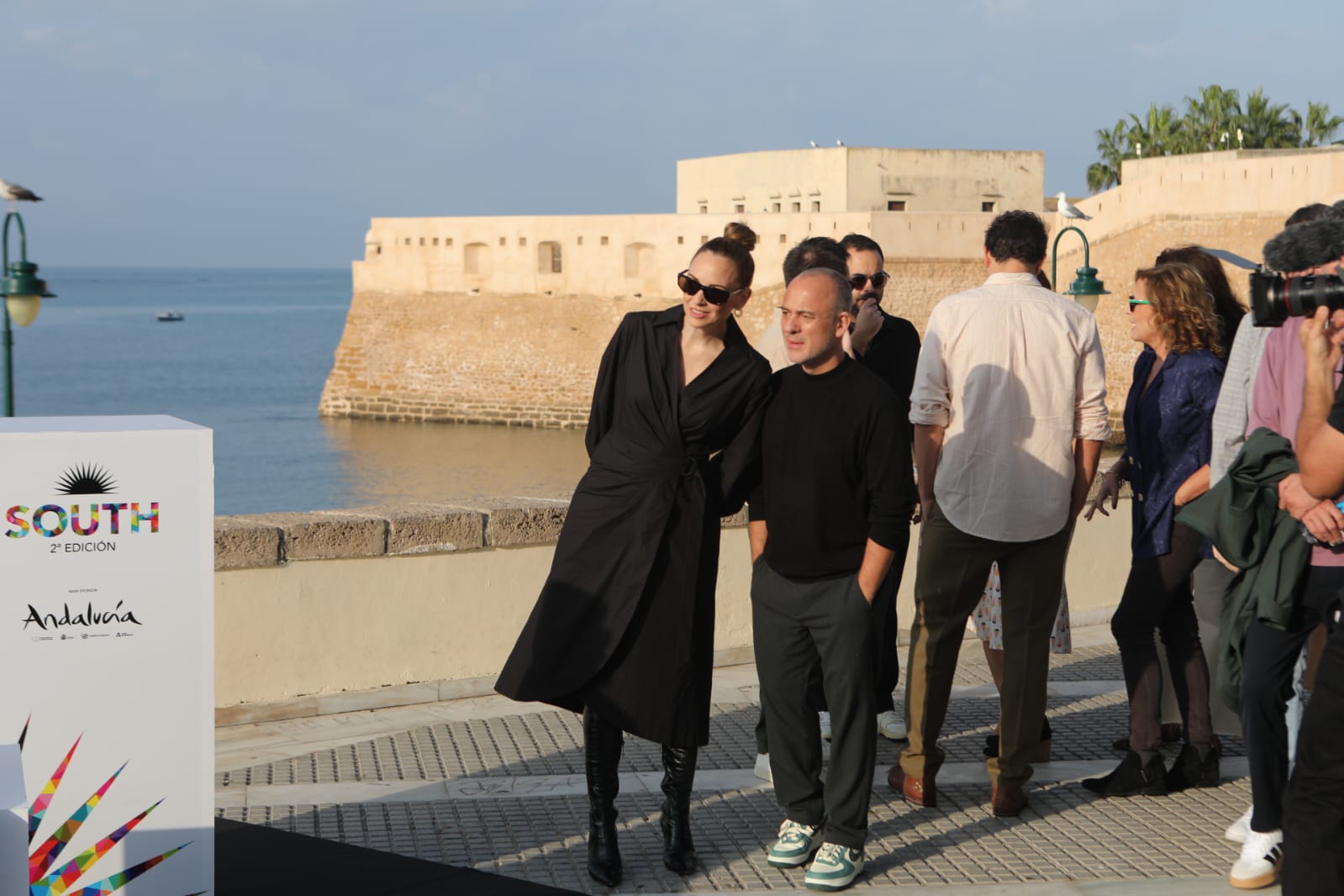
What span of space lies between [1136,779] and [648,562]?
1.75 m

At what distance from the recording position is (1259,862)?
3820mm

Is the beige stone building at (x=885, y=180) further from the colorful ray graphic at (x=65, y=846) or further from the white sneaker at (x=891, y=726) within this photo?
the colorful ray graphic at (x=65, y=846)

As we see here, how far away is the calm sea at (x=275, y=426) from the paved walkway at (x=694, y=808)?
4175mm

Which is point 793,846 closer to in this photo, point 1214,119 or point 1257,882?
point 1257,882

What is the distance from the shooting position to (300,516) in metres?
5.64

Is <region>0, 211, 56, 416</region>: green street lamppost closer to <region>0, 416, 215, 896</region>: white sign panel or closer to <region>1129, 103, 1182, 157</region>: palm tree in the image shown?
<region>0, 416, 215, 896</region>: white sign panel

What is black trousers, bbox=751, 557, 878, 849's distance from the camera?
12.9 ft

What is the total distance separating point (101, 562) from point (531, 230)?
4967 cm

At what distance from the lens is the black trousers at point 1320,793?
2.98 m

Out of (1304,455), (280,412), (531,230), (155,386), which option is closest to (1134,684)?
(1304,455)

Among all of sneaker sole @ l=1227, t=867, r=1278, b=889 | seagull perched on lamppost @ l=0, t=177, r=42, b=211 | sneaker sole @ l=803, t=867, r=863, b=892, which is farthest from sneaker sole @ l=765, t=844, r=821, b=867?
seagull perched on lamppost @ l=0, t=177, r=42, b=211

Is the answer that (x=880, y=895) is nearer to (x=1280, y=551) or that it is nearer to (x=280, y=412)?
(x=1280, y=551)

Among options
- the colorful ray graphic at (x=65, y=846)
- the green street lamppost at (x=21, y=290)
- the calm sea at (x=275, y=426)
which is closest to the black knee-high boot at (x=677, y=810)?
the colorful ray graphic at (x=65, y=846)

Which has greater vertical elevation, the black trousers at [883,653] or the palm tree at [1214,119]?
the palm tree at [1214,119]
